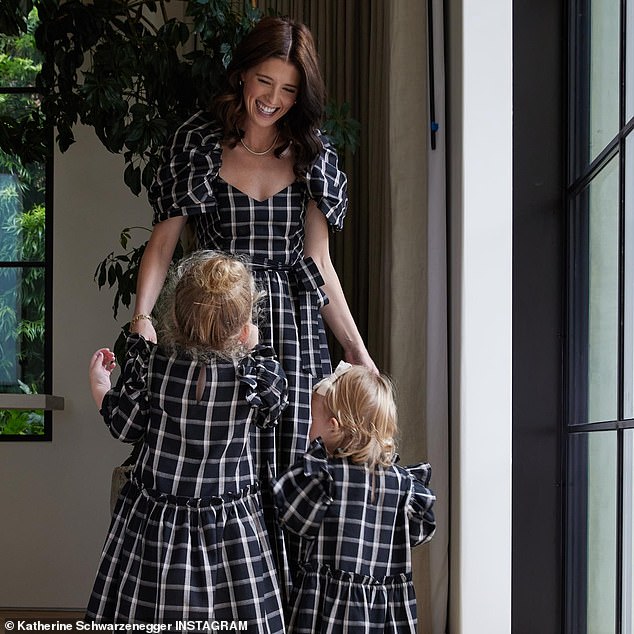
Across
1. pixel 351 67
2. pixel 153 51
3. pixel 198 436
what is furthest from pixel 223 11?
pixel 198 436

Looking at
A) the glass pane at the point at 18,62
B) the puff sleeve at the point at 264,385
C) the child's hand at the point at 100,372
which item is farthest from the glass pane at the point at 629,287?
the glass pane at the point at 18,62

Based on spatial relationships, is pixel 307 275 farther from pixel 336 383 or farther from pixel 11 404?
pixel 11 404

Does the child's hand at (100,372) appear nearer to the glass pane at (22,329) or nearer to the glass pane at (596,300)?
the glass pane at (596,300)

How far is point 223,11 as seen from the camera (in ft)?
8.13

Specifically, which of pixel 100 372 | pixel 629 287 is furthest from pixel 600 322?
pixel 100 372

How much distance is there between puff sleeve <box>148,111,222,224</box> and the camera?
2.02 metres

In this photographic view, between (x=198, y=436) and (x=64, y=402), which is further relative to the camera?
(x=64, y=402)

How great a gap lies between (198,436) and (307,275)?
0.46 m

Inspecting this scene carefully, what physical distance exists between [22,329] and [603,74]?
2480mm

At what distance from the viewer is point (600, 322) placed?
1919 mm

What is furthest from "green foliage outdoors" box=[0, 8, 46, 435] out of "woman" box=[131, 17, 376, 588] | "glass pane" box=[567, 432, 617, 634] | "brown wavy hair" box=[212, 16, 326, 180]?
"glass pane" box=[567, 432, 617, 634]

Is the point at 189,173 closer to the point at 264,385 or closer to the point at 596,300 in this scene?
the point at 264,385

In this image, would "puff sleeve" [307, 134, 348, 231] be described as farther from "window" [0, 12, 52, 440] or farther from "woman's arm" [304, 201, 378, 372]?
"window" [0, 12, 52, 440]

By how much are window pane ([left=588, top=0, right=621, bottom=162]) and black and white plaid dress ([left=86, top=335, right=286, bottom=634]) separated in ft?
2.70
